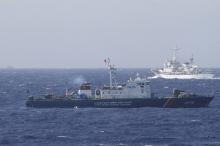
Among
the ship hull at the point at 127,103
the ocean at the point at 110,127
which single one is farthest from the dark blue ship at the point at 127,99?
the ocean at the point at 110,127

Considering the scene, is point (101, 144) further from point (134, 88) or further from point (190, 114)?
point (134, 88)

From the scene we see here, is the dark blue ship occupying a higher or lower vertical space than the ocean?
higher

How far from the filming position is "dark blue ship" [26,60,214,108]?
13512 cm

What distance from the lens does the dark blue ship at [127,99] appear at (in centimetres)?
13512

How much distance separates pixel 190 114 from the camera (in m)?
123

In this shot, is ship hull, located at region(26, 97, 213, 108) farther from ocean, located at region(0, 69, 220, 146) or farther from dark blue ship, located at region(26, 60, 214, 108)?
ocean, located at region(0, 69, 220, 146)

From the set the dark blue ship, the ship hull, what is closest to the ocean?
the ship hull

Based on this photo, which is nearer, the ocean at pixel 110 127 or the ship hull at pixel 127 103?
the ocean at pixel 110 127

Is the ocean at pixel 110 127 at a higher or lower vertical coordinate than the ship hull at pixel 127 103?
lower

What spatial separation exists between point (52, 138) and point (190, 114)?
3775 cm

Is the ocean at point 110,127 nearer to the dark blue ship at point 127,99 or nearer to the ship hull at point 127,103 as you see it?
the ship hull at point 127,103

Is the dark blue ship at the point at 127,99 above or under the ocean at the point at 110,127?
above

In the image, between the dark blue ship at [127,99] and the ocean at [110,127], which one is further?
the dark blue ship at [127,99]

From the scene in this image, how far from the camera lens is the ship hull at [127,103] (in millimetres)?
135000
